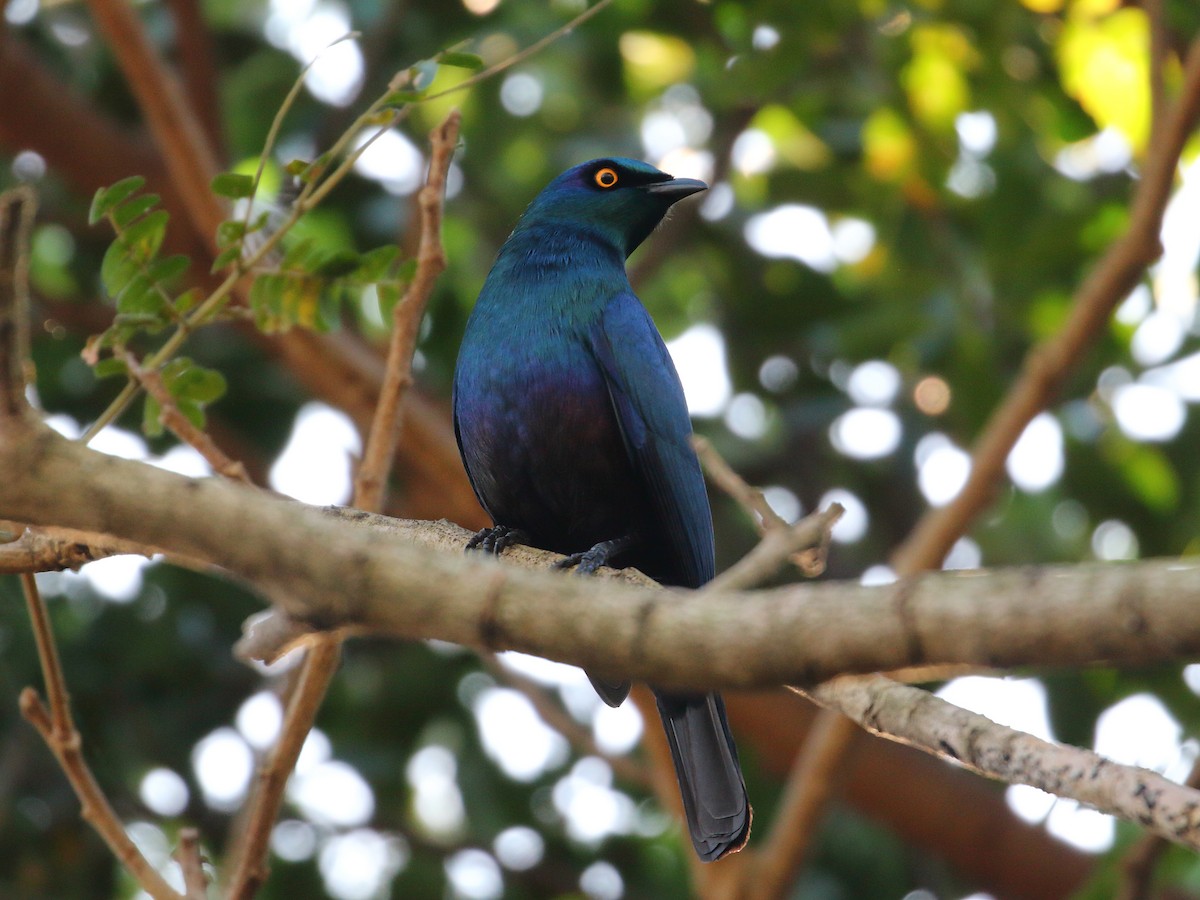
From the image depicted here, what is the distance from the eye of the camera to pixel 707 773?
373 centimetres

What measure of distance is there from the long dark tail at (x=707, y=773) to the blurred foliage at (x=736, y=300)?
2.44 meters

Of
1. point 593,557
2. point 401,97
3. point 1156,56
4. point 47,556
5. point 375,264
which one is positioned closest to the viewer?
point 47,556

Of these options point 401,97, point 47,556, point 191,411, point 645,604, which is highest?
point 645,604

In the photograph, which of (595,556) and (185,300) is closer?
(185,300)

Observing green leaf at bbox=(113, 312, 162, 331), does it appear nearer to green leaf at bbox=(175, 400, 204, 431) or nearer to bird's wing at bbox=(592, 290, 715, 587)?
green leaf at bbox=(175, 400, 204, 431)

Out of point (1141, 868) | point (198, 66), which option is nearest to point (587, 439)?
point (1141, 868)

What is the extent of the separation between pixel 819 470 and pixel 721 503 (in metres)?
0.52

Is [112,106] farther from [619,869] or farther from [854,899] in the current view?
[854,899]

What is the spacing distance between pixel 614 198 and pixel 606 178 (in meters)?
0.12

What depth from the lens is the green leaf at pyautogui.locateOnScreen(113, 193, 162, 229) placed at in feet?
10.4

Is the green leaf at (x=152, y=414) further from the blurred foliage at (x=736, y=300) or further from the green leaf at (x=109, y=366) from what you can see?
the blurred foliage at (x=736, y=300)

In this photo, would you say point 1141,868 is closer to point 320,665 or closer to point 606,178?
point 320,665

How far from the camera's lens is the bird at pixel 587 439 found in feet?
13.4

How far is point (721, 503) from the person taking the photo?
693 cm
